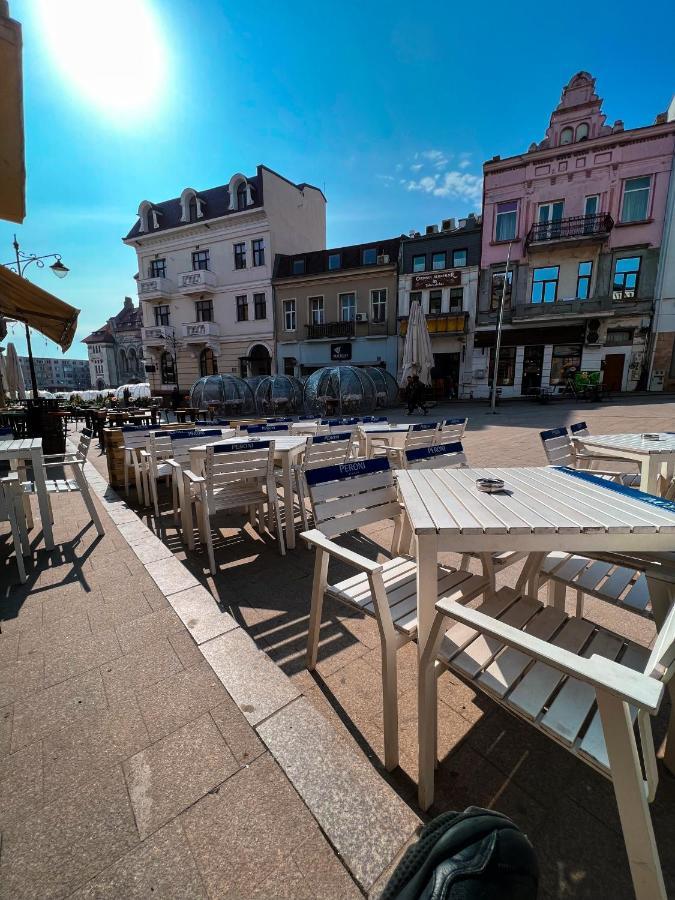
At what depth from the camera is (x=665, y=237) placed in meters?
16.9

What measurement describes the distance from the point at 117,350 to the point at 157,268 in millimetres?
27998

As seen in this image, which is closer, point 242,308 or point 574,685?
point 574,685

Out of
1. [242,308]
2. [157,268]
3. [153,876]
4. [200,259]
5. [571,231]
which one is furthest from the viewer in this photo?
[157,268]

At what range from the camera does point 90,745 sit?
1564mm

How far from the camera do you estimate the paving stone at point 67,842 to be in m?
1.13

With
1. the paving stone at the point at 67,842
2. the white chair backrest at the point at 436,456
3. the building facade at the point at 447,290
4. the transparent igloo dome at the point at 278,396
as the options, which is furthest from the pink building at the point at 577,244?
the paving stone at the point at 67,842

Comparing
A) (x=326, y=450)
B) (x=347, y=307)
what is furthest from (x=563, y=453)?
(x=347, y=307)

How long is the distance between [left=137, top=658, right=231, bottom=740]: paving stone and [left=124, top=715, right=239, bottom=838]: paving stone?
0.06 m

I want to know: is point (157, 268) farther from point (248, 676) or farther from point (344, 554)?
point (344, 554)

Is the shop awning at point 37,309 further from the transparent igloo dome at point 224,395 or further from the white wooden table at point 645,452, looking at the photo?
the transparent igloo dome at point 224,395

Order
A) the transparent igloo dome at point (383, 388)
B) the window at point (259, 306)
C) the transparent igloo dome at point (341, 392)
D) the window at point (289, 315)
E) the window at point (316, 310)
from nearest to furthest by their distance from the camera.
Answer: the transparent igloo dome at point (341, 392), the transparent igloo dome at point (383, 388), the window at point (316, 310), the window at point (289, 315), the window at point (259, 306)

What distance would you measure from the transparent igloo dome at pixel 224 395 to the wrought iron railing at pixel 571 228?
51.4 ft

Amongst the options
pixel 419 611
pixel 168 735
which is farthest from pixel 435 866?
pixel 168 735

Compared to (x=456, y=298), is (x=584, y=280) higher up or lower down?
higher up
